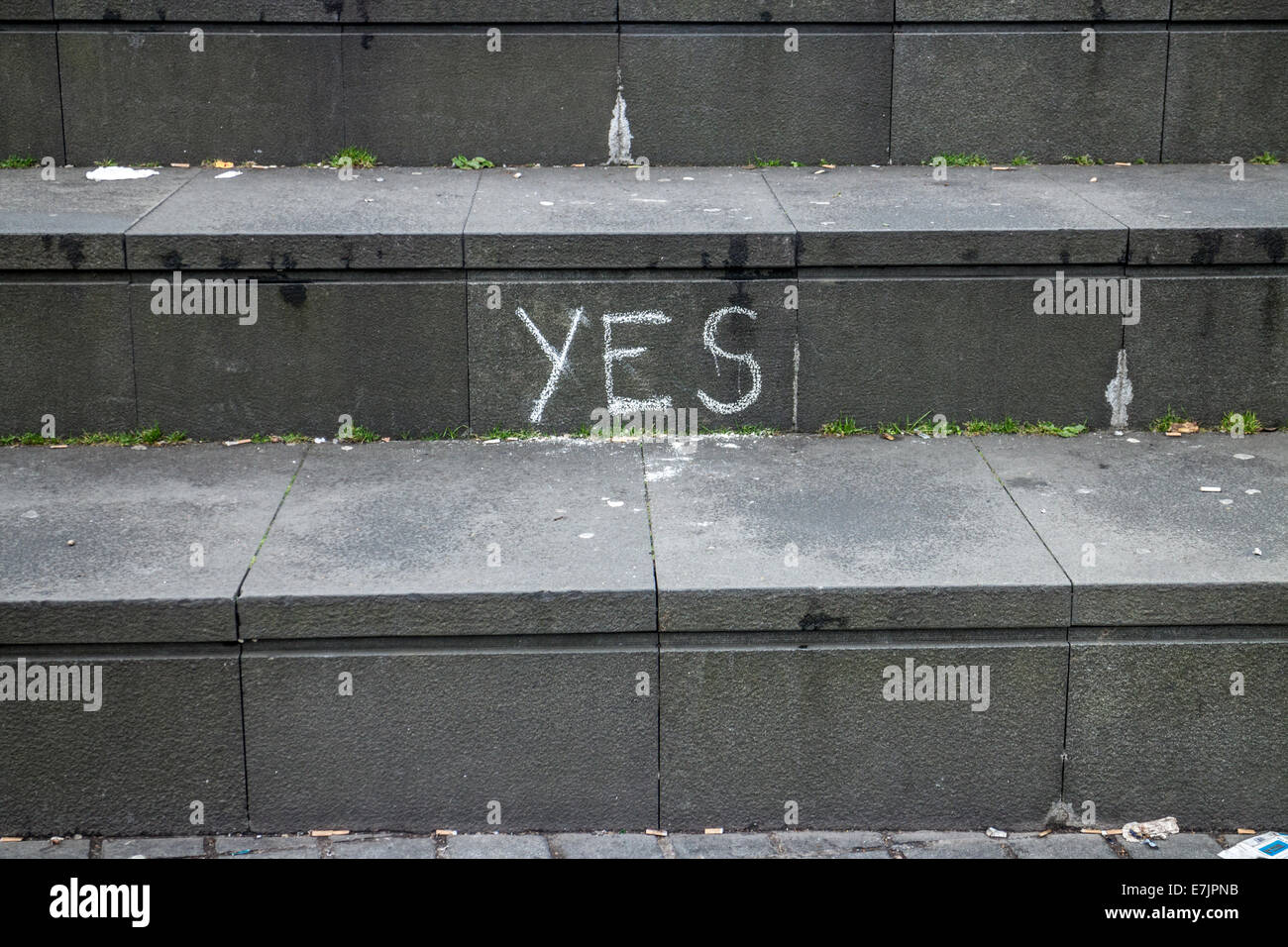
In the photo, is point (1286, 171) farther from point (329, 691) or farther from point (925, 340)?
point (329, 691)

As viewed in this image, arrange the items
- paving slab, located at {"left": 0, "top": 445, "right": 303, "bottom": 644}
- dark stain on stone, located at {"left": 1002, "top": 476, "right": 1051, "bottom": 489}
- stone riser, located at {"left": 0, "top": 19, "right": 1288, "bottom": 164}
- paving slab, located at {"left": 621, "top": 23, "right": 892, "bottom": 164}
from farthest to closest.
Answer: paving slab, located at {"left": 621, "top": 23, "right": 892, "bottom": 164}
stone riser, located at {"left": 0, "top": 19, "right": 1288, "bottom": 164}
dark stain on stone, located at {"left": 1002, "top": 476, "right": 1051, "bottom": 489}
paving slab, located at {"left": 0, "top": 445, "right": 303, "bottom": 644}

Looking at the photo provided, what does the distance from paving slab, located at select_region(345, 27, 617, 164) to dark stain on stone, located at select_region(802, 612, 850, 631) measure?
3.53 meters

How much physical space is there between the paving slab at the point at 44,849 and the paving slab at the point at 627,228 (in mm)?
2523

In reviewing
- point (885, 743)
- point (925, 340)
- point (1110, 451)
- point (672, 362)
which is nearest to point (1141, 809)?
point (885, 743)

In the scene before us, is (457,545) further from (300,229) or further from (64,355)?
(64,355)

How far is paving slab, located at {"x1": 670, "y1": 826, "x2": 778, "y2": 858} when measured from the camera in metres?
4.36

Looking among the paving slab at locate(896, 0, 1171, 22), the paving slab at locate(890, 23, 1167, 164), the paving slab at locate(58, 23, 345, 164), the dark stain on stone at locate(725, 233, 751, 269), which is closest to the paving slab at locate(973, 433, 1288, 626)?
the dark stain on stone at locate(725, 233, 751, 269)

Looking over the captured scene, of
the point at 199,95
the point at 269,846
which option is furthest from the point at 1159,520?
the point at 199,95

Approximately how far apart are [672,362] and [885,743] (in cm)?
183

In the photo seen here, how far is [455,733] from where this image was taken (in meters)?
4.39

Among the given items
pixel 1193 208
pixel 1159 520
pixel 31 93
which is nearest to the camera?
pixel 1159 520

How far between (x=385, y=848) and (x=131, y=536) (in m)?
1.37

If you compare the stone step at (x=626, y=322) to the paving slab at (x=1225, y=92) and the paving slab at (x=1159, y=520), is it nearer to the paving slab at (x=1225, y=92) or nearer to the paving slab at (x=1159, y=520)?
the paving slab at (x=1159, y=520)

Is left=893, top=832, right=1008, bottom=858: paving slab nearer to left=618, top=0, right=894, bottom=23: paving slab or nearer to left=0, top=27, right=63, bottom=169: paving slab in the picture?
left=618, top=0, right=894, bottom=23: paving slab
